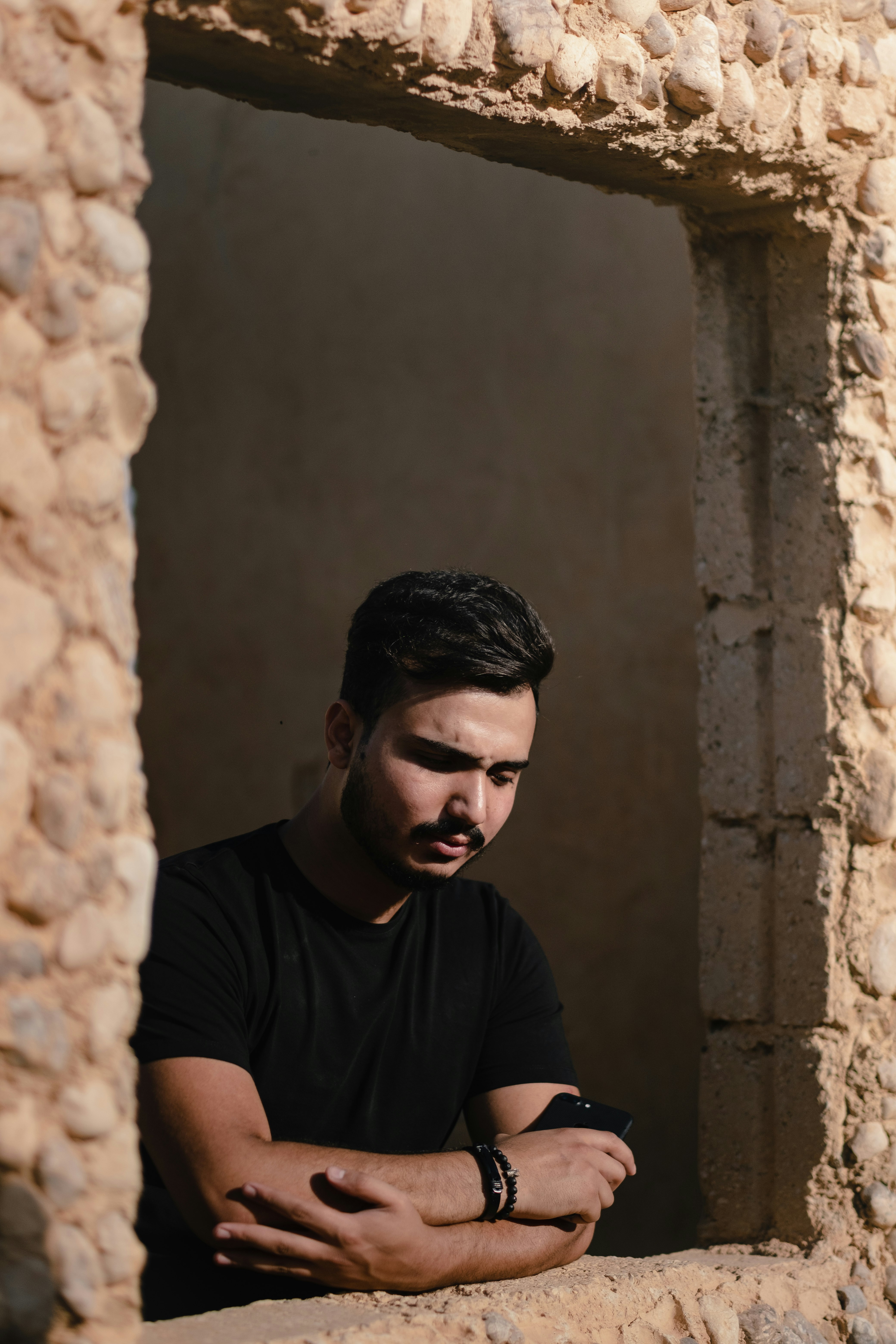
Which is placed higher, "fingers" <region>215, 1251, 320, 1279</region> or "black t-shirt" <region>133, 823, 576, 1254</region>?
"black t-shirt" <region>133, 823, 576, 1254</region>

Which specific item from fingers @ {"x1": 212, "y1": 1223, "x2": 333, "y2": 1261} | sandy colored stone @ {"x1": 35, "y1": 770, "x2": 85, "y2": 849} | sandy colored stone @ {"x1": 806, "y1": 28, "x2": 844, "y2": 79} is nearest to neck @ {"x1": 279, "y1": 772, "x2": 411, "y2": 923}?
fingers @ {"x1": 212, "y1": 1223, "x2": 333, "y2": 1261}

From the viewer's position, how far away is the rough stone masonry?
1.81 metres

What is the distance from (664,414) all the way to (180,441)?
2.46 m

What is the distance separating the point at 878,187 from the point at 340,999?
6.77 feet

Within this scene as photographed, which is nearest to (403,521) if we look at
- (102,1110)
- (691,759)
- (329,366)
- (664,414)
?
(329,366)

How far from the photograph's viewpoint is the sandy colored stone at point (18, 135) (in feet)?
5.86

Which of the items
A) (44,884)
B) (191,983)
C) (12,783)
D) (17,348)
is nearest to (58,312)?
(17,348)

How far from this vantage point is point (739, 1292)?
2.78m

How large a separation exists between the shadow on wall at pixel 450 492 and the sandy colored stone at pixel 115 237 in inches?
136

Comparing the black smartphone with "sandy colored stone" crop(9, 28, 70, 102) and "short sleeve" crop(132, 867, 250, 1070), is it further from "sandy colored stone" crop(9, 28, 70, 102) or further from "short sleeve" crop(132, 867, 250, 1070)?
"sandy colored stone" crop(9, 28, 70, 102)

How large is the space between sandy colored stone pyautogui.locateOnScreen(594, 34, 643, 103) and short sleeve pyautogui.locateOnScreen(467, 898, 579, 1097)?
1.63 meters

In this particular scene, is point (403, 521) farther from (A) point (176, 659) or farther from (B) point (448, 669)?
(B) point (448, 669)

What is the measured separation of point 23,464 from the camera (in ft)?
5.92

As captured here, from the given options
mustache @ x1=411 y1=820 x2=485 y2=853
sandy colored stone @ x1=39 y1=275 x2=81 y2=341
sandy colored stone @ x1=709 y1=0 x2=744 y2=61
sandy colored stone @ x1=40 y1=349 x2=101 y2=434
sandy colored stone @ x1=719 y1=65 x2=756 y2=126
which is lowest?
mustache @ x1=411 y1=820 x2=485 y2=853
